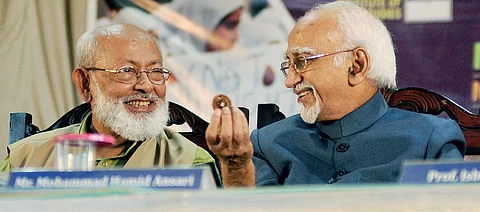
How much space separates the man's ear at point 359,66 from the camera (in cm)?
236

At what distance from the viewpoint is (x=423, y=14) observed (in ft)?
10.8

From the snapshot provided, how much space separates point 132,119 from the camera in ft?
8.23

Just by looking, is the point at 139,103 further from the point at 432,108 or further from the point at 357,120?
the point at 432,108

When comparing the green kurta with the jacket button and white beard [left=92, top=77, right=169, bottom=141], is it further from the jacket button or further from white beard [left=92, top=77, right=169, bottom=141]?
the jacket button

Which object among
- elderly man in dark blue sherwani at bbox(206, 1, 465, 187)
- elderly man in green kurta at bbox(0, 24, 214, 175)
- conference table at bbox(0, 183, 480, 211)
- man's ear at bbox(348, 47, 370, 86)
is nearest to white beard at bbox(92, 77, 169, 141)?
elderly man in green kurta at bbox(0, 24, 214, 175)

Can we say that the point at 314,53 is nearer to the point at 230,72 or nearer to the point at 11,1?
the point at 230,72

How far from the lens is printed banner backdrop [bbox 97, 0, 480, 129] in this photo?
323 cm

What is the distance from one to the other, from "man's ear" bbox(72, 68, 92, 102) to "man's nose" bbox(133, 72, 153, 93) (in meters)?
0.21

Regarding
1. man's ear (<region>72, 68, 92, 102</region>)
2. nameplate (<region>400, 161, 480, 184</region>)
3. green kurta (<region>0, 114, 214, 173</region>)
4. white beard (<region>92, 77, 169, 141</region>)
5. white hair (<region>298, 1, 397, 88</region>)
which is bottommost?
green kurta (<region>0, 114, 214, 173</region>)

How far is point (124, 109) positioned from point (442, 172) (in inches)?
57.4

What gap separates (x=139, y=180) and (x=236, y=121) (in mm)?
541

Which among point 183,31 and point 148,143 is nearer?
point 148,143

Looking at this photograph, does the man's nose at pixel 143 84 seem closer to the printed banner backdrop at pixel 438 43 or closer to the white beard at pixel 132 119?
the white beard at pixel 132 119

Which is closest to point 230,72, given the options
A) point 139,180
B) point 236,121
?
point 236,121
